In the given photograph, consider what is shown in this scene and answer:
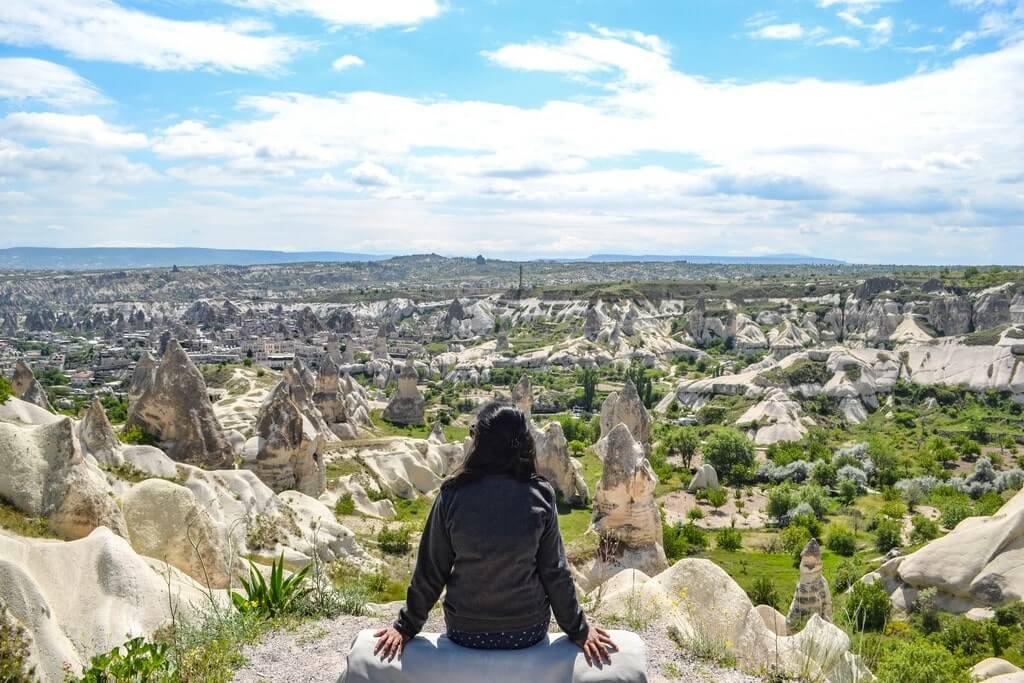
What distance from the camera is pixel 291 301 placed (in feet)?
552

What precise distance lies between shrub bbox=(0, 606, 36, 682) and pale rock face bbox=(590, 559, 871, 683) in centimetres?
488

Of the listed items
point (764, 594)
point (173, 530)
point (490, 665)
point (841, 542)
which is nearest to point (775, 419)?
point (841, 542)

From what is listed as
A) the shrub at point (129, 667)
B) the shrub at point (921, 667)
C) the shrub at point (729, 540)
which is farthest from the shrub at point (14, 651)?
the shrub at point (729, 540)

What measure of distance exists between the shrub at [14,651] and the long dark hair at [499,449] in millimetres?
4253

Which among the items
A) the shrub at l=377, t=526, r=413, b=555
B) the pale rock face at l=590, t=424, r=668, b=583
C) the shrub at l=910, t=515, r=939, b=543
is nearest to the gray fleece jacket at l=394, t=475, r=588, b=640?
the pale rock face at l=590, t=424, r=668, b=583

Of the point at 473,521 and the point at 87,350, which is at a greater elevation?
the point at 473,521

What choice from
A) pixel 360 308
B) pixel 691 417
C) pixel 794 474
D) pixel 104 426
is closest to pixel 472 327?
pixel 360 308

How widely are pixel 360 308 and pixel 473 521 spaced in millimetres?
147168

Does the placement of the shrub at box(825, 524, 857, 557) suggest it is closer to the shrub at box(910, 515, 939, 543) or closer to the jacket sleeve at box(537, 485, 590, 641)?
the shrub at box(910, 515, 939, 543)

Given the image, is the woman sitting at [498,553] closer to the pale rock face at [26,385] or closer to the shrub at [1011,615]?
the shrub at [1011,615]

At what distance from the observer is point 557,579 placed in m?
4.17

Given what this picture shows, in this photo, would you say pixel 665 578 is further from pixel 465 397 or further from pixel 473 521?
pixel 465 397

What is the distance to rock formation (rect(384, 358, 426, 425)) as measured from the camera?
51938 mm

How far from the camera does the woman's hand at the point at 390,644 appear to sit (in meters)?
4.27
